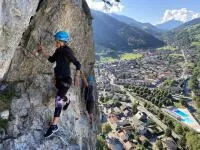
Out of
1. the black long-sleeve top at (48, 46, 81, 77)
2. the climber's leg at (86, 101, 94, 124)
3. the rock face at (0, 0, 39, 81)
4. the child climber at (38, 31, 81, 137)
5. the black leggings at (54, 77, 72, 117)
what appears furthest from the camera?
the climber's leg at (86, 101, 94, 124)

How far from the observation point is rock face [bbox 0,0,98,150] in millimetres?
13992

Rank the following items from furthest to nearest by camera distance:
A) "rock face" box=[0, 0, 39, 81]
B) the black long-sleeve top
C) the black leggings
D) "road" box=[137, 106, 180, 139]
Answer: "road" box=[137, 106, 180, 139]
the black leggings
the black long-sleeve top
"rock face" box=[0, 0, 39, 81]

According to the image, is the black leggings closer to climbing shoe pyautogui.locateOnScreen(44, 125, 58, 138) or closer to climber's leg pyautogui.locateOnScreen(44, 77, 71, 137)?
climber's leg pyautogui.locateOnScreen(44, 77, 71, 137)

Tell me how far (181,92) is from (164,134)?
6569cm

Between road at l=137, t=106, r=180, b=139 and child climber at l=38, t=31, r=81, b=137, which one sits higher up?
child climber at l=38, t=31, r=81, b=137

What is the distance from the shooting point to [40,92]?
51.1 ft

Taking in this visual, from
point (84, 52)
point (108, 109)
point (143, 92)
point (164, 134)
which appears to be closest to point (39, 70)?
point (84, 52)

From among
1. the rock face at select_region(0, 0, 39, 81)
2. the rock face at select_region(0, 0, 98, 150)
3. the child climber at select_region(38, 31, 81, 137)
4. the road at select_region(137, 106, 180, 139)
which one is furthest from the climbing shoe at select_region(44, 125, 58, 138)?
the road at select_region(137, 106, 180, 139)

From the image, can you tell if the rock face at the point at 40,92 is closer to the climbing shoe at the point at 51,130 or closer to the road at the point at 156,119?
the climbing shoe at the point at 51,130

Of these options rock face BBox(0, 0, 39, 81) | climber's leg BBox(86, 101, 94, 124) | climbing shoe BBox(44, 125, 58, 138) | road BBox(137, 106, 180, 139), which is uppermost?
rock face BBox(0, 0, 39, 81)

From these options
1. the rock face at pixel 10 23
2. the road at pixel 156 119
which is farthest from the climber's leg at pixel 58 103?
the road at pixel 156 119

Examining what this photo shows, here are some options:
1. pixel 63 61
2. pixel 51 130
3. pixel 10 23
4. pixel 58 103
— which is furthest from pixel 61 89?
pixel 10 23

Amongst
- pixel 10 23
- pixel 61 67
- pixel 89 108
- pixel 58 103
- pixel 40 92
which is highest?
pixel 10 23

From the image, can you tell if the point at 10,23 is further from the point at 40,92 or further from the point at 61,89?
the point at 40,92
